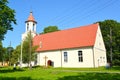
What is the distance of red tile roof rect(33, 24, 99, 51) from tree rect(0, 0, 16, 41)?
16.6 metres

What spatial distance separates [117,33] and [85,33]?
63.5ft

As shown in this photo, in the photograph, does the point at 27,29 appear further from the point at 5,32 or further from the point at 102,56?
the point at 5,32

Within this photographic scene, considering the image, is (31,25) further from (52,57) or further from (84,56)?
(84,56)

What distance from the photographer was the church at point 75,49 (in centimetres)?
4100

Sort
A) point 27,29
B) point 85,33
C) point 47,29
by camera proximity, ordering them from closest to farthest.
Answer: point 85,33, point 27,29, point 47,29

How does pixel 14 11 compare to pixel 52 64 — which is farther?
pixel 52 64

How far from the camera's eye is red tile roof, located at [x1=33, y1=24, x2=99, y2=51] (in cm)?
4244

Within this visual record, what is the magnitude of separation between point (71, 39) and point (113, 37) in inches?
808

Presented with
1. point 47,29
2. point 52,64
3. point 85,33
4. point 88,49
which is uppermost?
point 47,29

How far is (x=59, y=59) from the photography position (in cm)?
4569

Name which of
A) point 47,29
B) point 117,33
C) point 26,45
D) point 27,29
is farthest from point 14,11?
point 47,29

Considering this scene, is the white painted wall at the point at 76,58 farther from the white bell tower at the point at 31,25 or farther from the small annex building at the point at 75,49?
the white bell tower at the point at 31,25

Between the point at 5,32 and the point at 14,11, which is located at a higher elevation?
the point at 14,11

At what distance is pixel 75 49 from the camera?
42.9 meters
